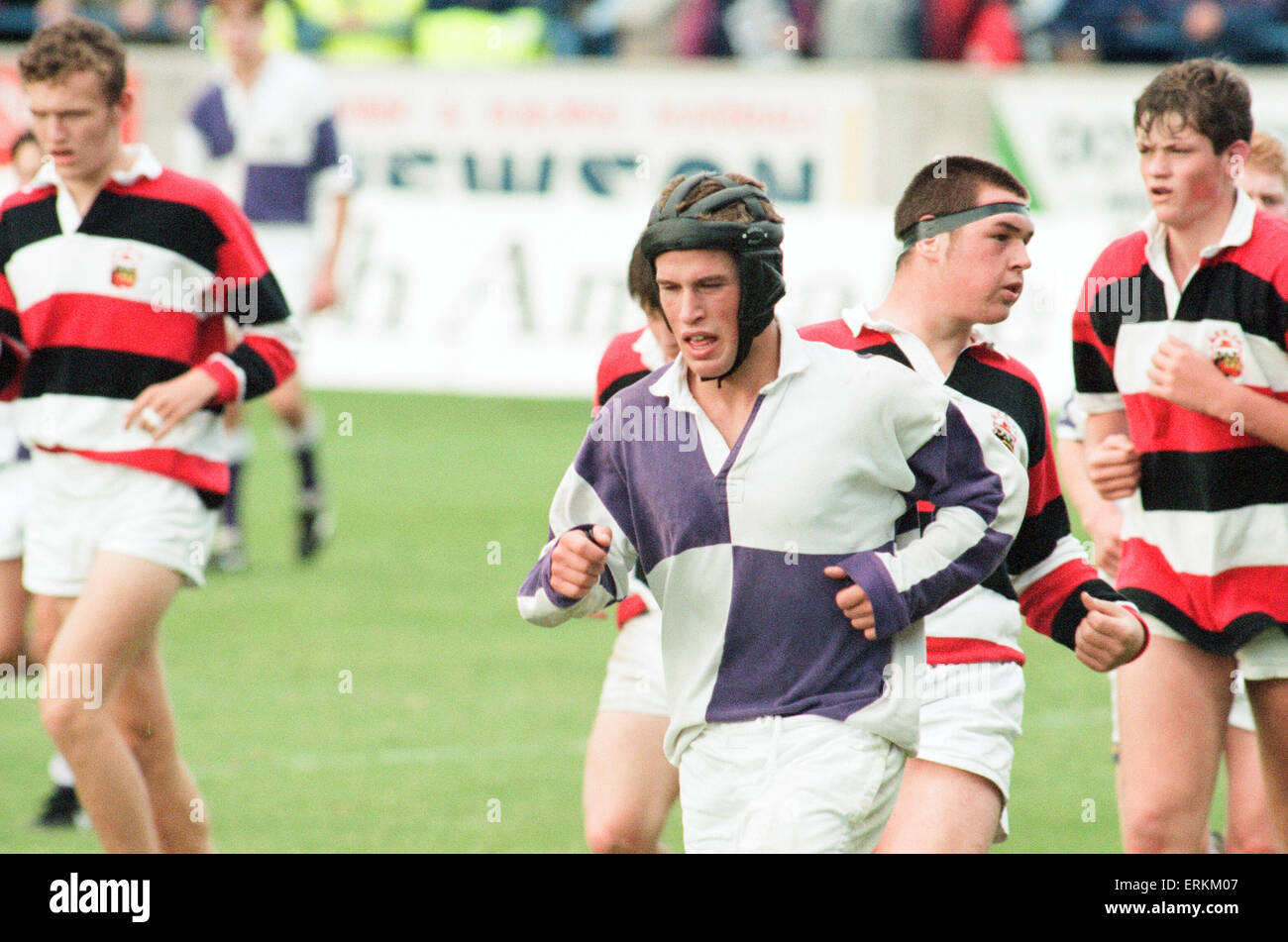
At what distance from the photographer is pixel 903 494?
4160 mm

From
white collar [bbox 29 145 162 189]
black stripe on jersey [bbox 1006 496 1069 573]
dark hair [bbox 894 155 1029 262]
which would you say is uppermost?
white collar [bbox 29 145 162 189]

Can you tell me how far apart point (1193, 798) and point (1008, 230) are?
1538 millimetres

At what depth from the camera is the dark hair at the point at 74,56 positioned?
5.58 meters

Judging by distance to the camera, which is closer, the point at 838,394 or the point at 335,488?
the point at 838,394

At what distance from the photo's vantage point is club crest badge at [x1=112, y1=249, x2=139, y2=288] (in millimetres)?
5695

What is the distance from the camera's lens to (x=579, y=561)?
3.90 m

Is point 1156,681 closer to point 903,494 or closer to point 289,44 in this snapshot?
point 903,494

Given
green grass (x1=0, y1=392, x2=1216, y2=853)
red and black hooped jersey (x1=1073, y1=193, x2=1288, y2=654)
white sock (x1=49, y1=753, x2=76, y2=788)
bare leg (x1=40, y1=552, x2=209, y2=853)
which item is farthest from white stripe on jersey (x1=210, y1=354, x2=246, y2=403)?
red and black hooped jersey (x1=1073, y1=193, x2=1288, y2=654)

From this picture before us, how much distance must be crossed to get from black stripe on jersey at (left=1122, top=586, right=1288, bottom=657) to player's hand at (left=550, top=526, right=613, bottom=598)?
183cm

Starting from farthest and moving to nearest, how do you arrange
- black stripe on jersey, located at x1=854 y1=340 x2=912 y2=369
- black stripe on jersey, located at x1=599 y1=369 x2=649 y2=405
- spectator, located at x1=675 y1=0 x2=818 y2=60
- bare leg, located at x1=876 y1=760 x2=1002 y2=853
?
1. spectator, located at x1=675 y1=0 x2=818 y2=60
2. black stripe on jersey, located at x1=599 y1=369 x2=649 y2=405
3. black stripe on jersey, located at x1=854 y1=340 x2=912 y2=369
4. bare leg, located at x1=876 y1=760 x2=1002 y2=853

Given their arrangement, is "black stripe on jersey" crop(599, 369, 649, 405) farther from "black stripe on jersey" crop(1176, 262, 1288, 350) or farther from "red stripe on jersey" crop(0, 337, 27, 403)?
"red stripe on jersey" crop(0, 337, 27, 403)

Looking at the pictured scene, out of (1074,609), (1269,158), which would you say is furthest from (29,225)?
(1269,158)

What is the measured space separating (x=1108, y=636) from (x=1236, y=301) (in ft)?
3.71

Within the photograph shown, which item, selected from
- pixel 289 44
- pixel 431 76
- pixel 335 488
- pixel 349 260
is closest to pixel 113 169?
pixel 335 488
